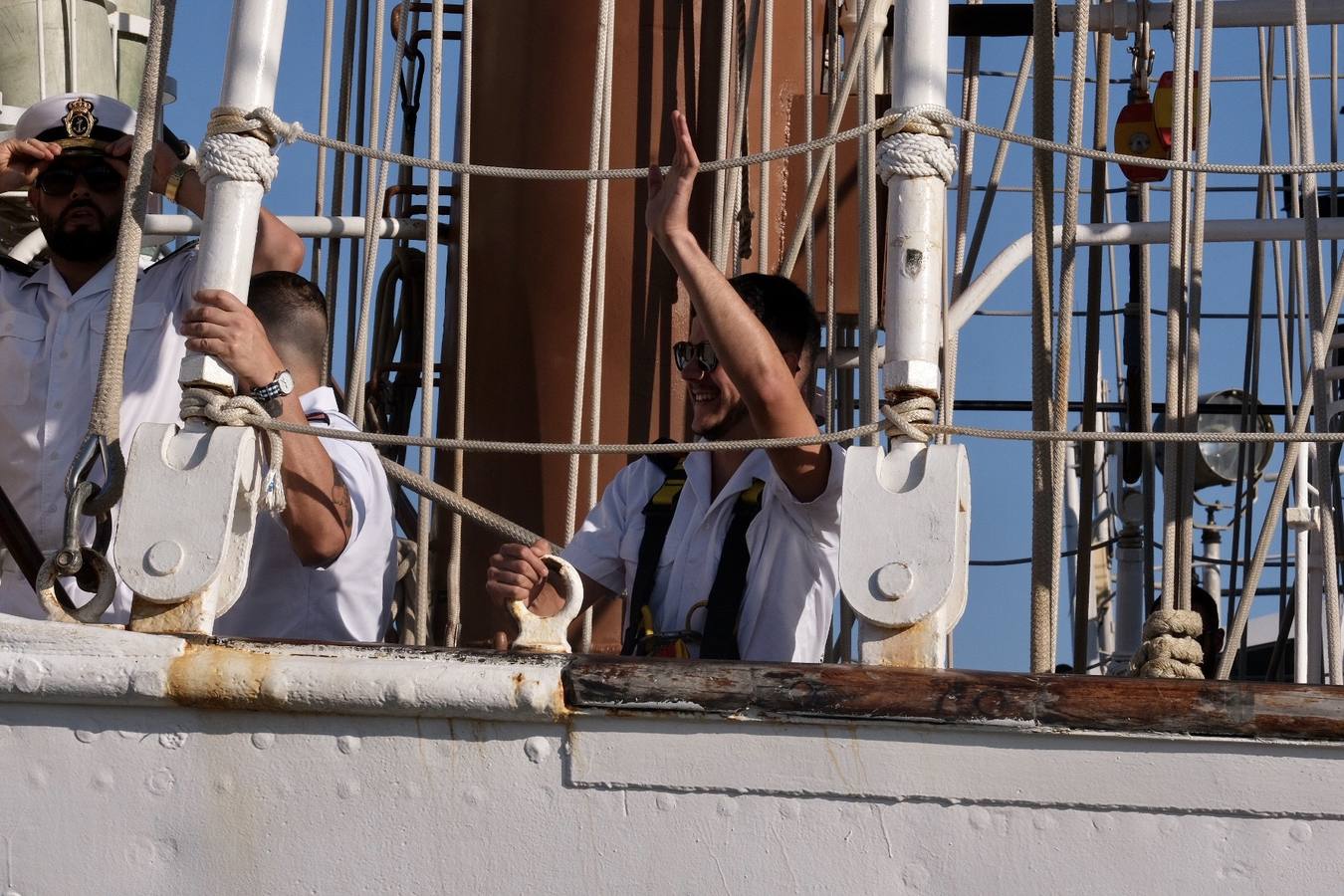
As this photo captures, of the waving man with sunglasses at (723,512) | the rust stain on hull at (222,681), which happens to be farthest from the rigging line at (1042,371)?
the rust stain on hull at (222,681)

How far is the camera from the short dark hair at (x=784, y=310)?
9.70ft

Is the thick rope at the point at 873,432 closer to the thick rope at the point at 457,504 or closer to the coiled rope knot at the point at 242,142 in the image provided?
the coiled rope knot at the point at 242,142

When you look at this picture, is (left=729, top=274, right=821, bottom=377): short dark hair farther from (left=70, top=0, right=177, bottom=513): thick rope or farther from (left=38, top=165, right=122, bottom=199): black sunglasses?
(left=38, top=165, right=122, bottom=199): black sunglasses

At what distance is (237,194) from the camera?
7.30 ft

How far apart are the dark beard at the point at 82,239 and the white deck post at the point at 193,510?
1026 mm

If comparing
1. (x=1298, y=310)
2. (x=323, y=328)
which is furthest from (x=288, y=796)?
(x=1298, y=310)

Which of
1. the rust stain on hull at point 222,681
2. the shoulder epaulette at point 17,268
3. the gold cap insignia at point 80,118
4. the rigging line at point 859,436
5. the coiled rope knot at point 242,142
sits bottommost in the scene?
the rust stain on hull at point 222,681

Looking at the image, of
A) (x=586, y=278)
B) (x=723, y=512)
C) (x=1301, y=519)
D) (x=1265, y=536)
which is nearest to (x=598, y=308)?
(x=586, y=278)

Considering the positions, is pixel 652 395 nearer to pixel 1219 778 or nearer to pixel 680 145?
pixel 680 145

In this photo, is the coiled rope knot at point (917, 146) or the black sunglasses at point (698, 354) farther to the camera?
the black sunglasses at point (698, 354)

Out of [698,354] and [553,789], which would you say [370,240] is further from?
[553,789]

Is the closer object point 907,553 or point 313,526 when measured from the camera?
point 907,553

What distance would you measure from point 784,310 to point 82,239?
4.24 ft

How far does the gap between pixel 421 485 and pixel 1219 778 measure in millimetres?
1468
